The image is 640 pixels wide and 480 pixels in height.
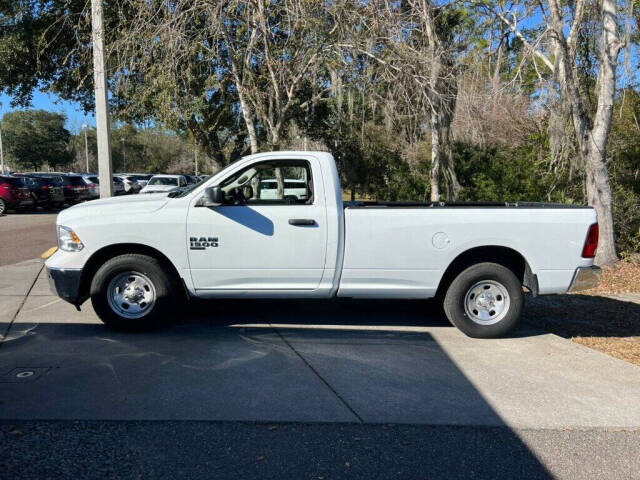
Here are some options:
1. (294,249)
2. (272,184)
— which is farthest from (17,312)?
(294,249)

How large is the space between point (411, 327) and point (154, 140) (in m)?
66.1

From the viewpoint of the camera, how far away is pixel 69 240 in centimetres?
610

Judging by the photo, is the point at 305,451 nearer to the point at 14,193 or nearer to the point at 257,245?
the point at 257,245

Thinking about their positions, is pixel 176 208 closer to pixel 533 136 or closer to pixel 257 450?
pixel 257 450

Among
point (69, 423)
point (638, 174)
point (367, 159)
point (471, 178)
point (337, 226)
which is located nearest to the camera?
point (69, 423)

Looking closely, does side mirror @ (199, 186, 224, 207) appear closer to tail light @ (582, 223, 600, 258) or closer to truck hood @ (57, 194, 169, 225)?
truck hood @ (57, 194, 169, 225)

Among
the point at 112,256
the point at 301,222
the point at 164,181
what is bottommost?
the point at 112,256

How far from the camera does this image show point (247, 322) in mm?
6805

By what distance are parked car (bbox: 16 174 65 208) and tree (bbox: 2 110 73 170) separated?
158ft

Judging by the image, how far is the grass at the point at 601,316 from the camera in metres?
6.54

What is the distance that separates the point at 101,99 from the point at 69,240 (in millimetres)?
5102

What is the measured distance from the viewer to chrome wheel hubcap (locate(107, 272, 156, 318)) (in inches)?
242

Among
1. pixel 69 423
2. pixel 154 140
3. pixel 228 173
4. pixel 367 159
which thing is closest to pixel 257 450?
pixel 69 423

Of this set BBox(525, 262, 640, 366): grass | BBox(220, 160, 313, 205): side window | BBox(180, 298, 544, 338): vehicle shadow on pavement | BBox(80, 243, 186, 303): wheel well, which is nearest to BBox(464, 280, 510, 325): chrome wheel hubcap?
BBox(180, 298, 544, 338): vehicle shadow on pavement
